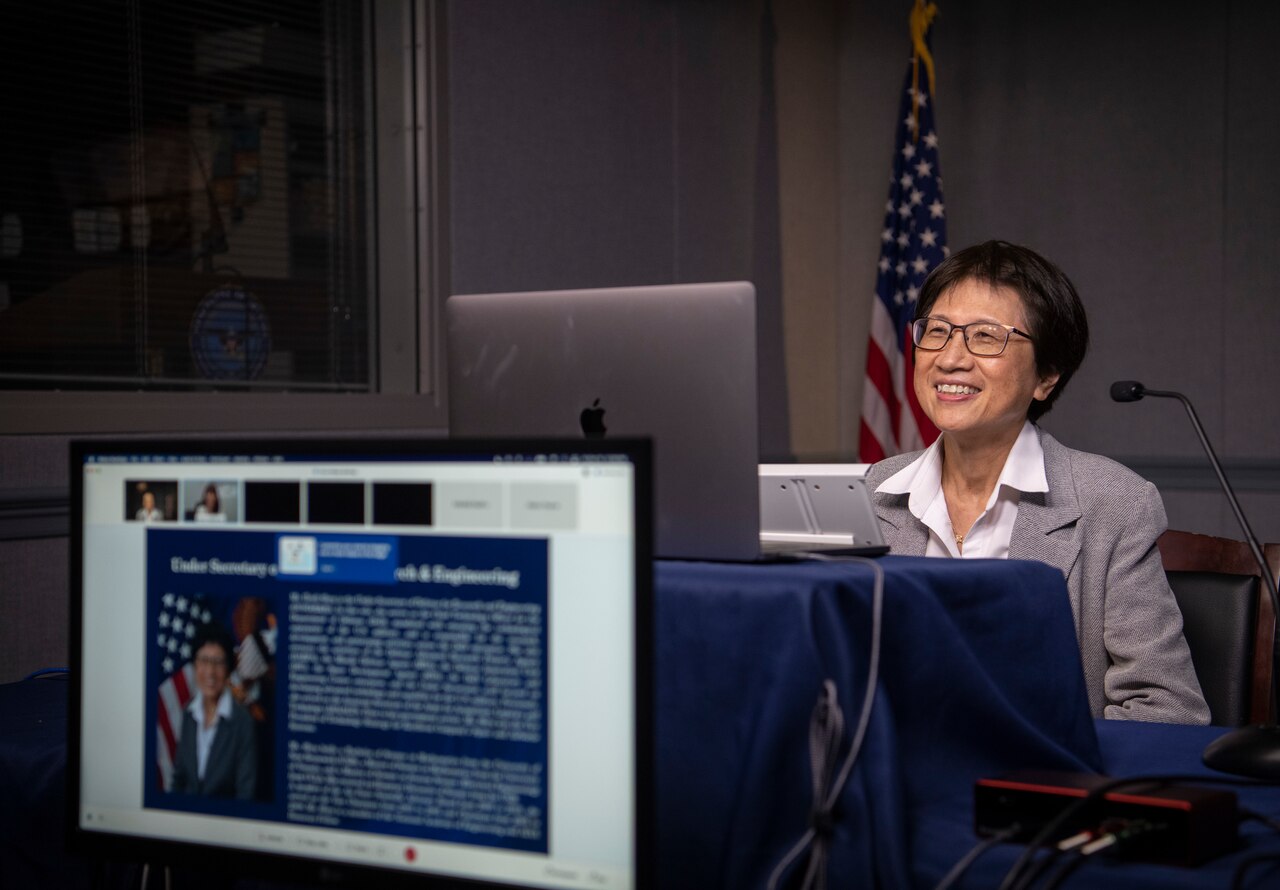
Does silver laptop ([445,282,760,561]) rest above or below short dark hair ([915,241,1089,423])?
below

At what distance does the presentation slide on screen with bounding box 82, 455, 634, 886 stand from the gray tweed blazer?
0.99 metres

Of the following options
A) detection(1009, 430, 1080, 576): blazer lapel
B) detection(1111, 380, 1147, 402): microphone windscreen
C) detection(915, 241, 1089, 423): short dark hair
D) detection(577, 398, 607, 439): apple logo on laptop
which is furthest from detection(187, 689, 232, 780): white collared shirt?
detection(915, 241, 1089, 423): short dark hair

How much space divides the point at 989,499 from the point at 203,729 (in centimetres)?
135

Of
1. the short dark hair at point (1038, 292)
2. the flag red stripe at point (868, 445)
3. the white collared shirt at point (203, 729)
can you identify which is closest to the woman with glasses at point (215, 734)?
the white collared shirt at point (203, 729)

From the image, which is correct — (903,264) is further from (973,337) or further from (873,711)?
A: (873,711)

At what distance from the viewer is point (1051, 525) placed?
1.90 metres

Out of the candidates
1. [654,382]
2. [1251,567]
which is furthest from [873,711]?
[1251,567]

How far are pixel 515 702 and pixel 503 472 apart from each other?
0.52 ft

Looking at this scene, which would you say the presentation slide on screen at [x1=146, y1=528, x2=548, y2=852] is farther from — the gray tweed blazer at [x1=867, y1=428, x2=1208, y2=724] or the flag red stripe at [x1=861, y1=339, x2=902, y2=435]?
the flag red stripe at [x1=861, y1=339, x2=902, y2=435]

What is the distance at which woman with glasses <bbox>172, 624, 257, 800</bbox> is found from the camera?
100 centimetres

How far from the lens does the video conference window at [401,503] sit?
950 millimetres

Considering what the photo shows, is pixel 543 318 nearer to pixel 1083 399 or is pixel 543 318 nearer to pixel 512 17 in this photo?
pixel 512 17

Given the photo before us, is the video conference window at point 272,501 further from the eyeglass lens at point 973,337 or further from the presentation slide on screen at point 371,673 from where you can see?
the eyeglass lens at point 973,337

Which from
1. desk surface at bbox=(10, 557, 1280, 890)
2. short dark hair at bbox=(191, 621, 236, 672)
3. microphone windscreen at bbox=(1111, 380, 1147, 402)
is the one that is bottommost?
Answer: desk surface at bbox=(10, 557, 1280, 890)
